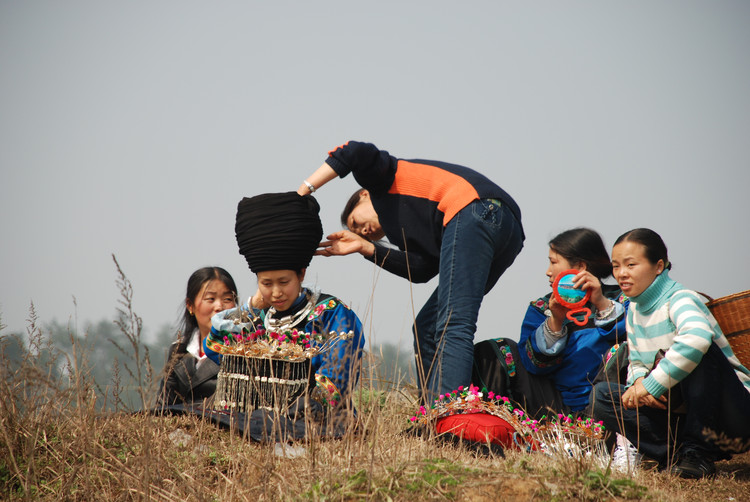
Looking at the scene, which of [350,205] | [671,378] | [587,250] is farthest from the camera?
[350,205]

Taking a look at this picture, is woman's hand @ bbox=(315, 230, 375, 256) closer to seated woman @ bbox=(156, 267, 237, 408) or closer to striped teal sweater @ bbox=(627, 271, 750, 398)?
seated woman @ bbox=(156, 267, 237, 408)

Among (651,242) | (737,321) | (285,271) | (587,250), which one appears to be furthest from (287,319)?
(737,321)

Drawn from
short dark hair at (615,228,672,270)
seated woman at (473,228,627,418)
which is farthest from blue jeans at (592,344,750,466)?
seated woman at (473,228,627,418)

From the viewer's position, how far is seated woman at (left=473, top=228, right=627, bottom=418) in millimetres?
4172

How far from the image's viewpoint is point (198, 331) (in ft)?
16.8

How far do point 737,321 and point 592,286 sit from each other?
0.83m

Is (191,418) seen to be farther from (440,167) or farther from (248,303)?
(440,167)

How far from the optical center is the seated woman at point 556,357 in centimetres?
417

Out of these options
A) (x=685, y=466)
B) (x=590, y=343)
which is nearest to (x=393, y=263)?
(x=590, y=343)

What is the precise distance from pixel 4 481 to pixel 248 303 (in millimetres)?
A: 1692

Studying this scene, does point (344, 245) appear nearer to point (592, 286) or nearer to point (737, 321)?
point (592, 286)

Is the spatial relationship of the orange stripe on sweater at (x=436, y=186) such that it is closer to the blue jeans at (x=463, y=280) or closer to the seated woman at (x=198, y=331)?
the blue jeans at (x=463, y=280)

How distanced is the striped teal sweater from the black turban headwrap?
197 centimetres

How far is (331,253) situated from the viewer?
4301mm
